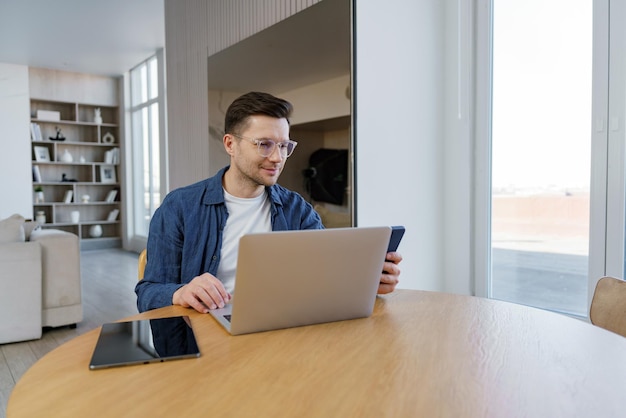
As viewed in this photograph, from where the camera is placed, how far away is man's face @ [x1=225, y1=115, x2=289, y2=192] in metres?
1.57

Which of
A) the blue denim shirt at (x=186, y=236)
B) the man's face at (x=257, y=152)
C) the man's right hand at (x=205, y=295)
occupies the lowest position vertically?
the man's right hand at (x=205, y=295)

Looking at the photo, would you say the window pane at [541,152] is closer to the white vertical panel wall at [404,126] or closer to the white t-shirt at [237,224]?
the white vertical panel wall at [404,126]

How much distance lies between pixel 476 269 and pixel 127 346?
95.8 inches

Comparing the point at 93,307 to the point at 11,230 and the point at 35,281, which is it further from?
the point at 11,230

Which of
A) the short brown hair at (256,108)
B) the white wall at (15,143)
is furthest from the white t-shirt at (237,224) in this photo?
the white wall at (15,143)

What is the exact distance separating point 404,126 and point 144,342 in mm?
2180

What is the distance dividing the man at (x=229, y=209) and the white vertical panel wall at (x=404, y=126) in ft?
3.45

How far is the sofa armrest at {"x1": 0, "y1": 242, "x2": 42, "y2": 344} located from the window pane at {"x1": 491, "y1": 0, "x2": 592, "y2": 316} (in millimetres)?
2974

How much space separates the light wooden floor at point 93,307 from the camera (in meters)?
2.73

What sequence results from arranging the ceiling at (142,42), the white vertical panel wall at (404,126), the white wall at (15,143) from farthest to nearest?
the white wall at (15,143)
the ceiling at (142,42)
the white vertical panel wall at (404,126)

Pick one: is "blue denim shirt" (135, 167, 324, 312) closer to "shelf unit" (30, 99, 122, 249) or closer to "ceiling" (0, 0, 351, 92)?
"ceiling" (0, 0, 351, 92)

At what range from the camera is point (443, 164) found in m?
3.02

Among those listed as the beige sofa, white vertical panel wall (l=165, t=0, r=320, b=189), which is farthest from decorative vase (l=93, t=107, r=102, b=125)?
the beige sofa

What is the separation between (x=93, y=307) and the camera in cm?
418
